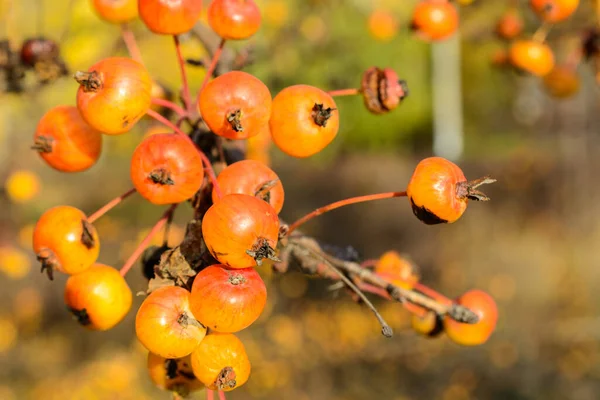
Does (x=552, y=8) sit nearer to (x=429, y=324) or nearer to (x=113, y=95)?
(x=429, y=324)

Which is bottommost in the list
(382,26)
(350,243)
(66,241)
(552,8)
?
(350,243)

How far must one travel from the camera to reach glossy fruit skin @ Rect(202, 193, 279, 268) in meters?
1.05

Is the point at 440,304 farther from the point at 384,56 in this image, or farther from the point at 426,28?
the point at 384,56

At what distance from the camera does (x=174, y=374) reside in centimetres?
137

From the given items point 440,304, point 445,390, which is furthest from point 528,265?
point 440,304

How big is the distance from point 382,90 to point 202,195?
1.73 feet

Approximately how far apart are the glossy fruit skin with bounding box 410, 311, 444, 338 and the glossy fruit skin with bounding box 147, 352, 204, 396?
674 millimetres

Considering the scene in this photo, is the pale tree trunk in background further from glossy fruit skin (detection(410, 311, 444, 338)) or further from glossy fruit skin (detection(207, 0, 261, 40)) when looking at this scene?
glossy fruit skin (detection(207, 0, 261, 40))

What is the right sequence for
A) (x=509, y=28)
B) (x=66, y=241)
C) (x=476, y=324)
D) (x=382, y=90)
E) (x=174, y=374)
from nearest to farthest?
(x=66, y=241) < (x=174, y=374) < (x=382, y=90) < (x=476, y=324) < (x=509, y=28)

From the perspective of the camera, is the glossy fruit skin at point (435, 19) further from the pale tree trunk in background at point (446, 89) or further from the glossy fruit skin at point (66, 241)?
the pale tree trunk in background at point (446, 89)

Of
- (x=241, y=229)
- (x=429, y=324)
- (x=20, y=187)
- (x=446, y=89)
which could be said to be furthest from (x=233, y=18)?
(x=446, y=89)

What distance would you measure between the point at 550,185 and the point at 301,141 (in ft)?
27.4

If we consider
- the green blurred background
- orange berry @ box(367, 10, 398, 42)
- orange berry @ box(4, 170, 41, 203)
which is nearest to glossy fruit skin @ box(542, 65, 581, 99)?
the green blurred background

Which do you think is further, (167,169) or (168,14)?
(168,14)
